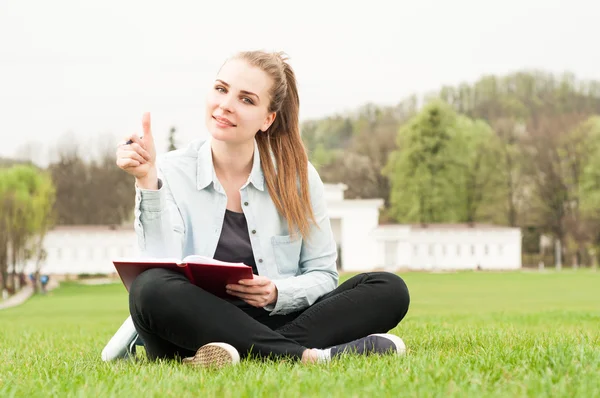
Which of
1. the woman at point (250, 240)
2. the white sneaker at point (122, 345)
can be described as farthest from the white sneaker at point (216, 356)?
the white sneaker at point (122, 345)

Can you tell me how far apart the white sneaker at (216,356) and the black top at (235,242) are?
2.24 feet

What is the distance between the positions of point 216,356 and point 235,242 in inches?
31.2

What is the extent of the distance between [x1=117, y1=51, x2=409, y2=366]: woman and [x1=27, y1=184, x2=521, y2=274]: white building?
4818 centimetres

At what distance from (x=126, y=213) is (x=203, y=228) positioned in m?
54.2

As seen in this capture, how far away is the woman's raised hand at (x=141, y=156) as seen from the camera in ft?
12.1

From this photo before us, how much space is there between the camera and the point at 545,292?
2617cm

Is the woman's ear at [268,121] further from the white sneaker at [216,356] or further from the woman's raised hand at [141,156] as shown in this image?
the white sneaker at [216,356]

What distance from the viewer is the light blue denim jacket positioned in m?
4.08

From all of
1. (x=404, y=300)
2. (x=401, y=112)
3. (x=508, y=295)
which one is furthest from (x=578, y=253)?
(x=404, y=300)

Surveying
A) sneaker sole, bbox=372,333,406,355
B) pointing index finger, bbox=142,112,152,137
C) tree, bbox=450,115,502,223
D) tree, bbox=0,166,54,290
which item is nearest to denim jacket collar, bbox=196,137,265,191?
pointing index finger, bbox=142,112,152,137

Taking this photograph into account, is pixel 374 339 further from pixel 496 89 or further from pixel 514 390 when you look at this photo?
pixel 496 89

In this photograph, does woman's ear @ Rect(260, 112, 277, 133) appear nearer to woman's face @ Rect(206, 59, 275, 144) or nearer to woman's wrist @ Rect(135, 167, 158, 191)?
woman's face @ Rect(206, 59, 275, 144)

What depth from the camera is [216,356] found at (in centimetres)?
352

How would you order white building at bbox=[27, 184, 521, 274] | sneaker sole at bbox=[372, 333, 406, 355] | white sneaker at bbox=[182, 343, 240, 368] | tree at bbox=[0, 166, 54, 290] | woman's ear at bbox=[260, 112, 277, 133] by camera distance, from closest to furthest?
white sneaker at bbox=[182, 343, 240, 368], sneaker sole at bbox=[372, 333, 406, 355], woman's ear at bbox=[260, 112, 277, 133], tree at bbox=[0, 166, 54, 290], white building at bbox=[27, 184, 521, 274]
